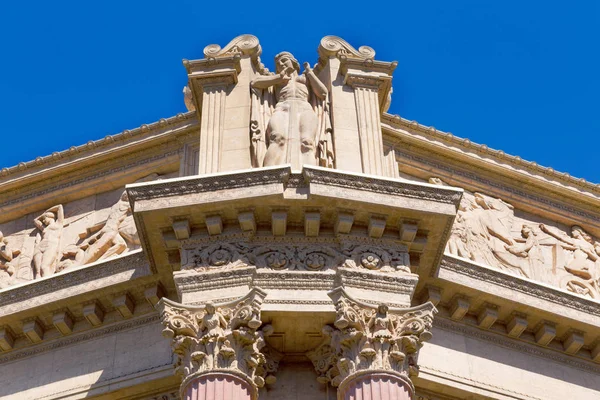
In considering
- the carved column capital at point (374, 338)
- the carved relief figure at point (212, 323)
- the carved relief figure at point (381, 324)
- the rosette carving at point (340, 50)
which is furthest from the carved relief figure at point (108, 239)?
the carved relief figure at point (381, 324)

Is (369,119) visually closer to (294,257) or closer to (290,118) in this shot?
(290,118)

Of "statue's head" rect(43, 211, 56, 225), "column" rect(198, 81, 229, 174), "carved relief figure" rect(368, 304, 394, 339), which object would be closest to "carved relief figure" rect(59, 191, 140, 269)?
"statue's head" rect(43, 211, 56, 225)

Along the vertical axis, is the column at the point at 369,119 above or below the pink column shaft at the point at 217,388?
above

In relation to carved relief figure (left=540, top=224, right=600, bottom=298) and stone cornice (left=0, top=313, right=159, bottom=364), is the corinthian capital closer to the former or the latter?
stone cornice (left=0, top=313, right=159, bottom=364)

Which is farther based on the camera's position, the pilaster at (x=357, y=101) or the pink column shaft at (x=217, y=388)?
the pilaster at (x=357, y=101)

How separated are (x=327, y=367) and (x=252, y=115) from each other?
5.34 m

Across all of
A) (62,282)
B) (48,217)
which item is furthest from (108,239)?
(62,282)

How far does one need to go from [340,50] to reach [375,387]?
787 cm

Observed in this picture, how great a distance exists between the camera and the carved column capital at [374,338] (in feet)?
68.8

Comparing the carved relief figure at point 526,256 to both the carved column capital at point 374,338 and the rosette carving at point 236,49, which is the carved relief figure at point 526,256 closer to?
the carved column capital at point 374,338

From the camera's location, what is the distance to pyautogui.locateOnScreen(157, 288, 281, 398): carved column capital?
20844 mm

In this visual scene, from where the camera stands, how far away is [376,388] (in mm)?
20641

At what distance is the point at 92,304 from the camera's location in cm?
2386

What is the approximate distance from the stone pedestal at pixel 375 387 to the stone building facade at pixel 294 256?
0.03 metres
